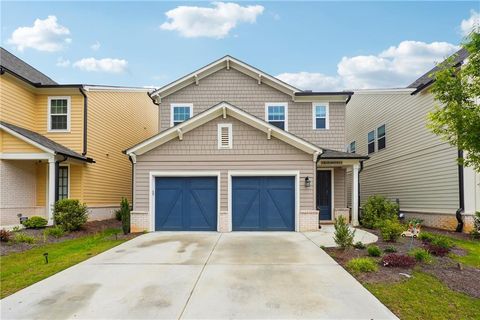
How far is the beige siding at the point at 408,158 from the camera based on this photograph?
1401cm

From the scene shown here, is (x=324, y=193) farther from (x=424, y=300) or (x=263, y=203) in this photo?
(x=424, y=300)

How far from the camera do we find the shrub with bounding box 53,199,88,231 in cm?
1267

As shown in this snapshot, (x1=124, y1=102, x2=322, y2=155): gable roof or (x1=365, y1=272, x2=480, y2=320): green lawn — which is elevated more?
(x1=124, y1=102, x2=322, y2=155): gable roof

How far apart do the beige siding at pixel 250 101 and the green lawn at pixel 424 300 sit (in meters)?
10.3

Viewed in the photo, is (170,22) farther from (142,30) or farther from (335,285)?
(335,285)

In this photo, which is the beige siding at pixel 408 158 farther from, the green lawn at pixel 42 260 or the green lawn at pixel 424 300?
the green lawn at pixel 42 260

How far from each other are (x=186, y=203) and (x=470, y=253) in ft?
31.5

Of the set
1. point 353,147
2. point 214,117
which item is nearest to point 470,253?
point 214,117

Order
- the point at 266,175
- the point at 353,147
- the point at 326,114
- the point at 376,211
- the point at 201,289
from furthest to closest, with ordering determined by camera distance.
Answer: the point at 353,147 → the point at 326,114 → the point at 376,211 → the point at 266,175 → the point at 201,289

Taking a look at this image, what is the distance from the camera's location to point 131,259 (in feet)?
27.2

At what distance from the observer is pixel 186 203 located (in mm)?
13219

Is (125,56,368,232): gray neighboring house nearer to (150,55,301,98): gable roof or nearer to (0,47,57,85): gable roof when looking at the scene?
(150,55,301,98): gable roof

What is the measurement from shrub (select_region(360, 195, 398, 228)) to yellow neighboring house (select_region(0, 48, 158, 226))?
13.0 meters

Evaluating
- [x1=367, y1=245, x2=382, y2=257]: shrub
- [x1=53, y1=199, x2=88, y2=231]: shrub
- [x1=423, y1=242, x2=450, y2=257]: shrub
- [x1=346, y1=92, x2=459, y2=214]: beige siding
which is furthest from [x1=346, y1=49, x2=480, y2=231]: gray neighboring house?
[x1=53, y1=199, x2=88, y2=231]: shrub
